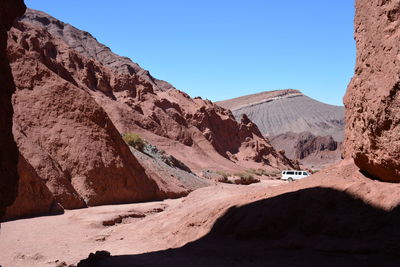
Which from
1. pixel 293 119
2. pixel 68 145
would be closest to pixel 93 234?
pixel 68 145

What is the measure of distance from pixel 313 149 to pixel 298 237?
9655 cm

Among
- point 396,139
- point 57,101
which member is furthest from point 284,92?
point 396,139

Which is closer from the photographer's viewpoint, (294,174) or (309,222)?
(309,222)

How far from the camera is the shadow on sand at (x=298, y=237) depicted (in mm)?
Result: 7406

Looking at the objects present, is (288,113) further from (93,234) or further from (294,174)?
(93,234)

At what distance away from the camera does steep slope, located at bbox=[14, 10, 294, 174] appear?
4684 centimetres

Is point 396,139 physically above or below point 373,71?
below

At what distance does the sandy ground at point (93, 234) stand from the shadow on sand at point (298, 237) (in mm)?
1097

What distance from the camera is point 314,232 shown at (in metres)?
8.66

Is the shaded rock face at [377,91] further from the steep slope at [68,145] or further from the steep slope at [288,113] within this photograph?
the steep slope at [288,113]

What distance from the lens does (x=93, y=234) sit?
13.5 metres

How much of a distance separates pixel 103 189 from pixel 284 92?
155641mm

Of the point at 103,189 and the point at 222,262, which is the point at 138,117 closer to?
the point at 103,189

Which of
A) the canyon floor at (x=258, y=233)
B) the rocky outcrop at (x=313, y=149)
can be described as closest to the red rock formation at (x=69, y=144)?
the canyon floor at (x=258, y=233)
